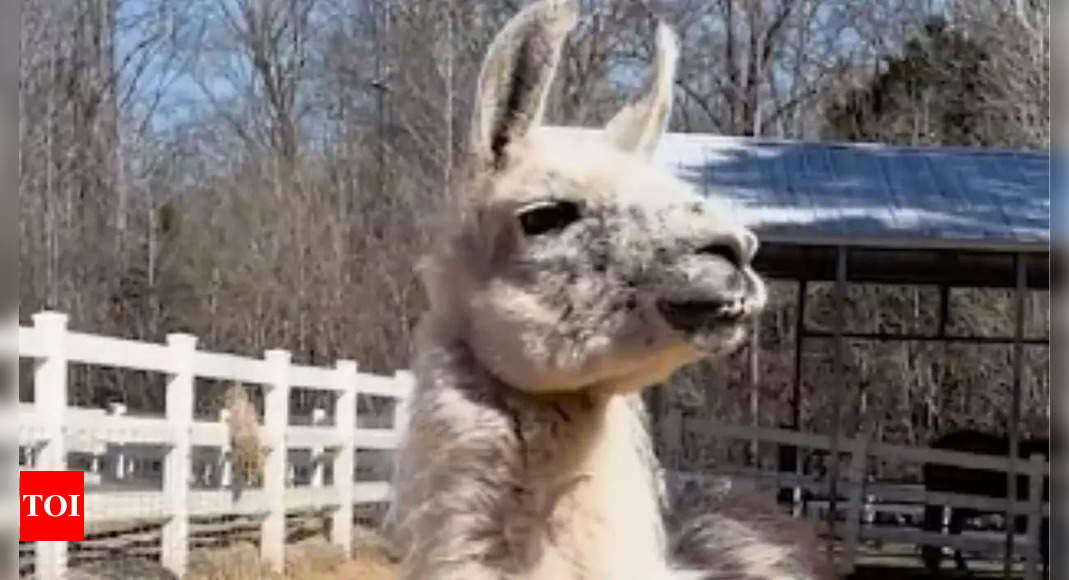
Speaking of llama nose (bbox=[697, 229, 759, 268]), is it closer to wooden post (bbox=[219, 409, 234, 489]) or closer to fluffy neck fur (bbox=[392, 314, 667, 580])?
fluffy neck fur (bbox=[392, 314, 667, 580])

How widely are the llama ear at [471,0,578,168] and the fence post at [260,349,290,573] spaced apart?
7878 mm

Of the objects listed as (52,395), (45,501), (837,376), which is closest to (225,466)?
(52,395)

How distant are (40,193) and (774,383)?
924 cm

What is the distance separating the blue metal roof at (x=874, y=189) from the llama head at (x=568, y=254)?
6.81 m

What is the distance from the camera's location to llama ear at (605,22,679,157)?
287 cm

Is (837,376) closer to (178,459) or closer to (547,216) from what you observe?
(178,459)

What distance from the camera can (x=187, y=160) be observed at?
1003 inches

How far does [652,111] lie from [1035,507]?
8.34 meters

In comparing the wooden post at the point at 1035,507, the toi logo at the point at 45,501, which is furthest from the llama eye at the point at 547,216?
the wooden post at the point at 1035,507

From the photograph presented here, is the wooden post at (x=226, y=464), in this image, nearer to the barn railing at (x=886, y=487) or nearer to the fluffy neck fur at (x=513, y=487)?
the barn railing at (x=886, y=487)

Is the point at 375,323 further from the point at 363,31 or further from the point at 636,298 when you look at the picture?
the point at 636,298

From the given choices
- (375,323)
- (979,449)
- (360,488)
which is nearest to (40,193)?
(375,323)

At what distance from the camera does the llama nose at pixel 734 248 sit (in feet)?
7.93

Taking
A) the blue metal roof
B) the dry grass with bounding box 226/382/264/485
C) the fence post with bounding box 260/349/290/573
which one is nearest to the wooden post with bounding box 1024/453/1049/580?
the blue metal roof
